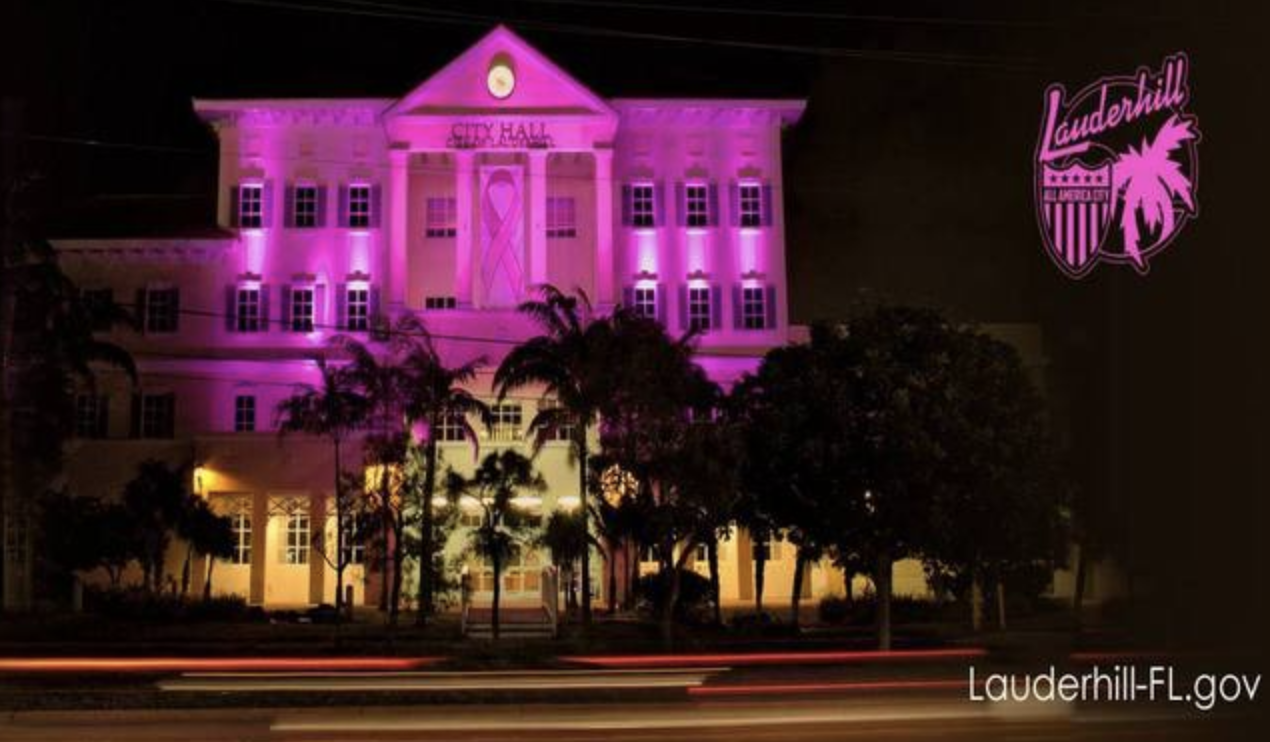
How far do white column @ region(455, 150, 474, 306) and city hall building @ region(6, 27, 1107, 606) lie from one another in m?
0.08

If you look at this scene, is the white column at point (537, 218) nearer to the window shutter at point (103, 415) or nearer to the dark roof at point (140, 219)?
the dark roof at point (140, 219)

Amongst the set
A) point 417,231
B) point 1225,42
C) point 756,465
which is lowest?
point 756,465

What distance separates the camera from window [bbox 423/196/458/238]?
161 feet

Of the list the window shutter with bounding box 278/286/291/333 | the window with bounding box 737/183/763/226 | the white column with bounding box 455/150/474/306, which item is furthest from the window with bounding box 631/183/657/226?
the window shutter with bounding box 278/286/291/333

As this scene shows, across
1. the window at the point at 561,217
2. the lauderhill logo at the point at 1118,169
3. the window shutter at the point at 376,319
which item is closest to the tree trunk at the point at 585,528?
the window shutter at the point at 376,319

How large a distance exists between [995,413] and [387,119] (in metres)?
28.1

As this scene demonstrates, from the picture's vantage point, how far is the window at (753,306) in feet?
160

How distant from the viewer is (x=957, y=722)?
1474cm

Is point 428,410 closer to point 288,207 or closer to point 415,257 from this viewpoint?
point 415,257

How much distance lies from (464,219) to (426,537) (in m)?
16.7

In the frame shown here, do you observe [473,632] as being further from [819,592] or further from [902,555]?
[819,592]

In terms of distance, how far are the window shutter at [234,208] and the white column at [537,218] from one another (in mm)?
11269

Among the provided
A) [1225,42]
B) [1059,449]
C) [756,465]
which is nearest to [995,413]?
[1059,449]

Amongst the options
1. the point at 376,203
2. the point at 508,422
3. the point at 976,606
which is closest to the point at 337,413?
the point at 508,422
